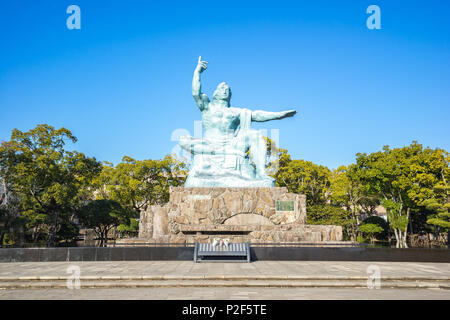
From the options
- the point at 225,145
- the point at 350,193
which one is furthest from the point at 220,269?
the point at 350,193

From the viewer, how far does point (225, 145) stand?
55.1 ft

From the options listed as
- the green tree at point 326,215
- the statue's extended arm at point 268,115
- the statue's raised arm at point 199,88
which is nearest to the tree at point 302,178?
the green tree at point 326,215

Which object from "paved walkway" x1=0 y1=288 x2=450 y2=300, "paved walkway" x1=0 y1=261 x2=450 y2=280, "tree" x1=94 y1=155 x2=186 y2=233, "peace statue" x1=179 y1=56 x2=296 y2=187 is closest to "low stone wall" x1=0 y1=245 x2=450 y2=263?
"paved walkway" x1=0 y1=261 x2=450 y2=280

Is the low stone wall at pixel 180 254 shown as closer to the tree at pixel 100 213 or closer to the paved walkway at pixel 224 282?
the paved walkway at pixel 224 282

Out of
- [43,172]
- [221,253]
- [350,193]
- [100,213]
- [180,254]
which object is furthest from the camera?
[350,193]

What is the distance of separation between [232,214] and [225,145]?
406 cm

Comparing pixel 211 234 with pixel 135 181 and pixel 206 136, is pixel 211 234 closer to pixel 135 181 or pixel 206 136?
pixel 206 136

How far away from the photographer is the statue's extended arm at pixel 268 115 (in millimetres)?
16395

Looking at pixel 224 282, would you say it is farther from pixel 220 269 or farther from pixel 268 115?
pixel 268 115

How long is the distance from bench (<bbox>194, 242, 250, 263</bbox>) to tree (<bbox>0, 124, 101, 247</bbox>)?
593 inches

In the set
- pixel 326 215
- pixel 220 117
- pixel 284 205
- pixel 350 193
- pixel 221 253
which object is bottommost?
pixel 326 215

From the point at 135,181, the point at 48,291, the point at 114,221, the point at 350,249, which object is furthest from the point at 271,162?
the point at 48,291

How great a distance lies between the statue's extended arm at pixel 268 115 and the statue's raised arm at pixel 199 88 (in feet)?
8.92
